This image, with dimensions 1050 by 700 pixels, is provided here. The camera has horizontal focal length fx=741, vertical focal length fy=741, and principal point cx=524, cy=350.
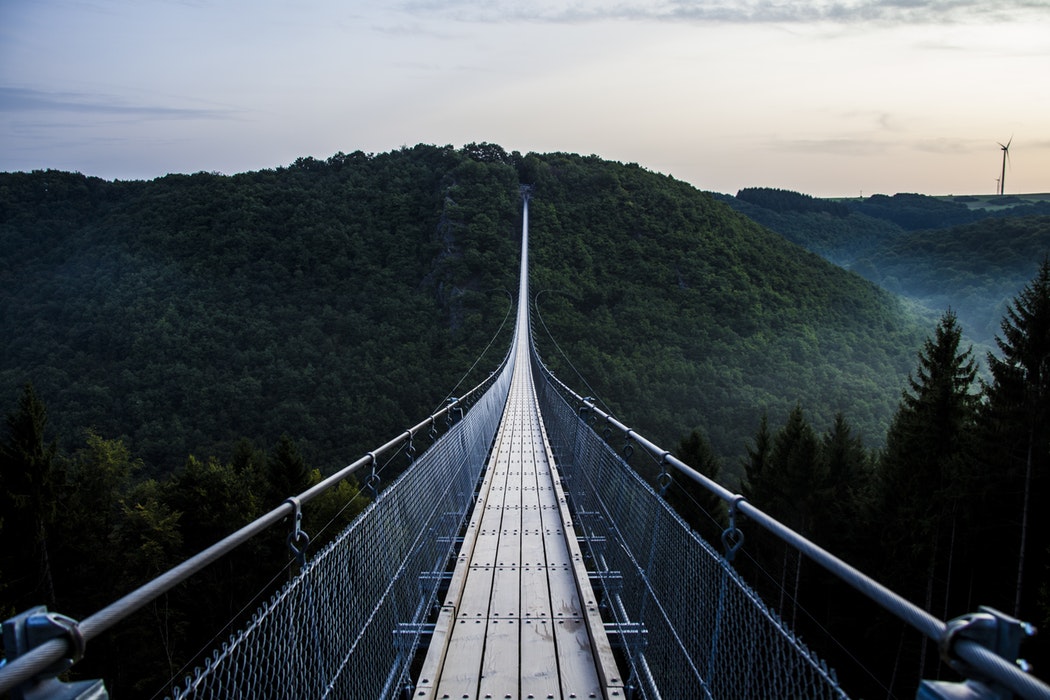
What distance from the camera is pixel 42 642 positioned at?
3.19 ft

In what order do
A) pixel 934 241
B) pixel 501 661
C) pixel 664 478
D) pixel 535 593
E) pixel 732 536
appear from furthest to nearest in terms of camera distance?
pixel 934 241
pixel 535 593
pixel 501 661
pixel 664 478
pixel 732 536

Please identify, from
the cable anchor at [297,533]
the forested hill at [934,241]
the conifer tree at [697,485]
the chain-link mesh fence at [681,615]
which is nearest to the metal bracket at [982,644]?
the chain-link mesh fence at [681,615]

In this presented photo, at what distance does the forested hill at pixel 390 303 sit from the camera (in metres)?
34.4

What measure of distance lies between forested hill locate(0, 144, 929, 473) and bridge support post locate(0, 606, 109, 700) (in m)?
30.0

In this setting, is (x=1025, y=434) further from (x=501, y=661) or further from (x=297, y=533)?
(x=297, y=533)

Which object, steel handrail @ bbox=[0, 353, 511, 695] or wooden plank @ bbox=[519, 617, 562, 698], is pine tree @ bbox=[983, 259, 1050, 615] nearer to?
wooden plank @ bbox=[519, 617, 562, 698]

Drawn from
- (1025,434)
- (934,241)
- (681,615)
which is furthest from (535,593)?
(934,241)

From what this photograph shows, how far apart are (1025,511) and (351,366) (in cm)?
3194

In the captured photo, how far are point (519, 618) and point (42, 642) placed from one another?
113 inches

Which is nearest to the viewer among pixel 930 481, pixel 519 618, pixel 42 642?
pixel 42 642

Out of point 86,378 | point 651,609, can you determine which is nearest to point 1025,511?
point 651,609

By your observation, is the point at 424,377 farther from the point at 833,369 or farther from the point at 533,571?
the point at 533,571

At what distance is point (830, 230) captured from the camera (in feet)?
311

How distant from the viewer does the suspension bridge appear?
39.1 inches
